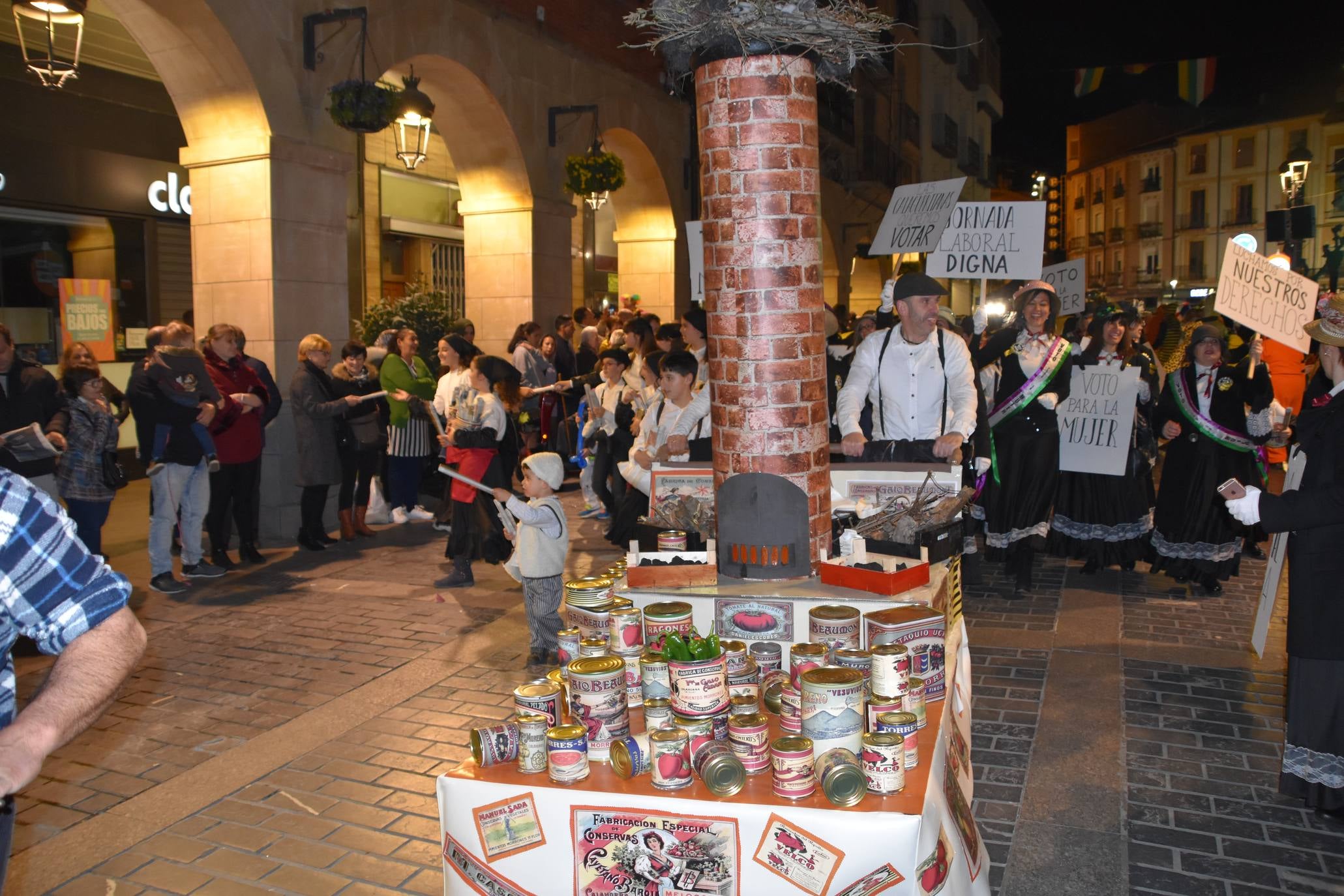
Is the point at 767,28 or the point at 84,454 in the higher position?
the point at 767,28

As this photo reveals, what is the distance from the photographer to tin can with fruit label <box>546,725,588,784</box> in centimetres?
290

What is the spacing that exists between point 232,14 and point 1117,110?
7711 cm

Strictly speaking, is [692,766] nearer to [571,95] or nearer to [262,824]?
[262,824]

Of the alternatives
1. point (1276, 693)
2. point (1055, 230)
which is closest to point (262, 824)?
point (1276, 693)

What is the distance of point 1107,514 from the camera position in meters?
9.02

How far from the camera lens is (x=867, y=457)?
6.33m

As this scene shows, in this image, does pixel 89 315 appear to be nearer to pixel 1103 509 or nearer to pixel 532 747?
pixel 1103 509

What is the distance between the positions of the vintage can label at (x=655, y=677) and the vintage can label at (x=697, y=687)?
19cm

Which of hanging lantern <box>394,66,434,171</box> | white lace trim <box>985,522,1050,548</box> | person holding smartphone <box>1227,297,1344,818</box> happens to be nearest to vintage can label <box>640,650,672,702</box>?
person holding smartphone <box>1227,297,1344,818</box>

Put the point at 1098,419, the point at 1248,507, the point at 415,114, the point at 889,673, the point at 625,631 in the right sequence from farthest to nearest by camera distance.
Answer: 1. the point at 415,114
2. the point at 1098,419
3. the point at 1248,507
4. the point at 625,631
5. the point at 889,673

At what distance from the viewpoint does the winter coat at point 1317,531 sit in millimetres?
4383

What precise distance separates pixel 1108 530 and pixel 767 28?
250 inches

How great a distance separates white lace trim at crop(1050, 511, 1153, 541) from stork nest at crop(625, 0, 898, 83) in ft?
19.4

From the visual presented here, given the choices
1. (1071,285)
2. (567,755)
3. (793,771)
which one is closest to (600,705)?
(567,755)
